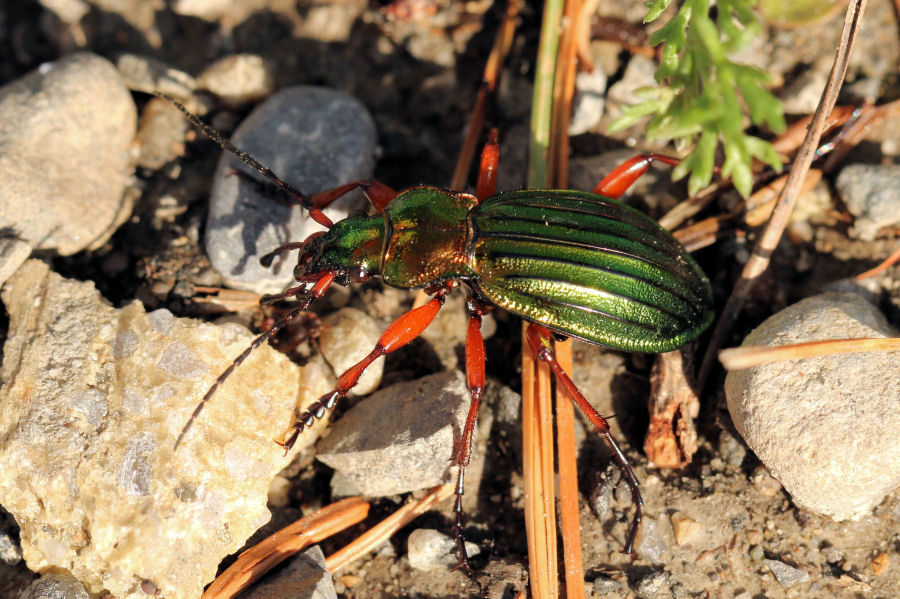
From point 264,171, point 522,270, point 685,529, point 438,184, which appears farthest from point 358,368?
point 685,529

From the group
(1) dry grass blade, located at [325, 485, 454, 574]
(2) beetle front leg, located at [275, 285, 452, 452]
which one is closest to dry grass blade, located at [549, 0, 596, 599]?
(1) dry grass blade, located at [325, 485, 454, 574]

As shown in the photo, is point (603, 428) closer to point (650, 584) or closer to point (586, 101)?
point (650, 584)

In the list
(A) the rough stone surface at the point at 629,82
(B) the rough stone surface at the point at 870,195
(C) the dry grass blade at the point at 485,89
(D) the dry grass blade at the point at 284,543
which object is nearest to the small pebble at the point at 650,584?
(D) the dry grass blade at the point at 284,543

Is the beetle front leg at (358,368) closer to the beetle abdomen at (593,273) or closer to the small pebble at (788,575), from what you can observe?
the beetle abdomen at (593,273)

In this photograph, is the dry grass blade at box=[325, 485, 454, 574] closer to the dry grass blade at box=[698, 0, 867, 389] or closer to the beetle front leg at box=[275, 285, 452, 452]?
the beetle front leg at box=[275, 285, 452, 452]

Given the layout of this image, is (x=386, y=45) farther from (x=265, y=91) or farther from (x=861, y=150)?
(x=861, y=150)

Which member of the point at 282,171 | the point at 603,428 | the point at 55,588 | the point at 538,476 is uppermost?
the point at 282,171

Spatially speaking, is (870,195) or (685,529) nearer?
(685,529)

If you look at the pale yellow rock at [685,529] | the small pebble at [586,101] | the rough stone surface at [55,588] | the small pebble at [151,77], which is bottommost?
the rough stone surface at [55,588]
